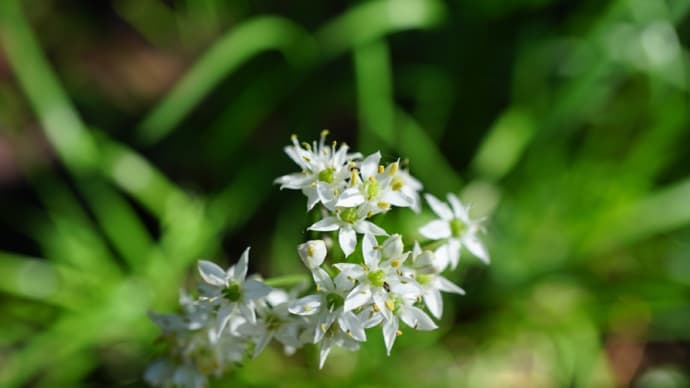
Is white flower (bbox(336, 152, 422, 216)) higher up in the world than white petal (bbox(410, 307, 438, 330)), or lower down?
higher up

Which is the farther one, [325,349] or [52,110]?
[52,110]

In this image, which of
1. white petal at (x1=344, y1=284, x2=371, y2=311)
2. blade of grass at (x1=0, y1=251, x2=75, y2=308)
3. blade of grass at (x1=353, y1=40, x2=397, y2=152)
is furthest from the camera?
blade of grass at (x1=0, y1=251, x2=75, y2=308)

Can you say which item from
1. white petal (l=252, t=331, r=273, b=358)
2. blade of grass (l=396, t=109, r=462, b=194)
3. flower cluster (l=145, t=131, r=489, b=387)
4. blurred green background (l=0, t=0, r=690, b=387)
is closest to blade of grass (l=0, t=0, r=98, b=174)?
blurred green background (l=0, t=0, r=690, b=387)

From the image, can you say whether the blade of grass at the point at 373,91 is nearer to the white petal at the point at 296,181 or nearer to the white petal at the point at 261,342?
the white petal at the point at 296,181

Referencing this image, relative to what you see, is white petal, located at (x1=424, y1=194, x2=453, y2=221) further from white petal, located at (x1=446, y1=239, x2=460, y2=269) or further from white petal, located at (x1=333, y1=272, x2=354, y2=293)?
white petal, located at (x1=333, y1=272, x2=354, y2=293)

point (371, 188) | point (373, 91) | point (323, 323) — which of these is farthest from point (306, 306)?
point (373, 91)

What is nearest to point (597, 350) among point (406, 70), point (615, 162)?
point (615, 162)

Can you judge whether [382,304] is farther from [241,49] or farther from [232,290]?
[241,49]

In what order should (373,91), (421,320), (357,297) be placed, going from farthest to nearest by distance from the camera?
(373,91)
(421,320)
(357,297)
